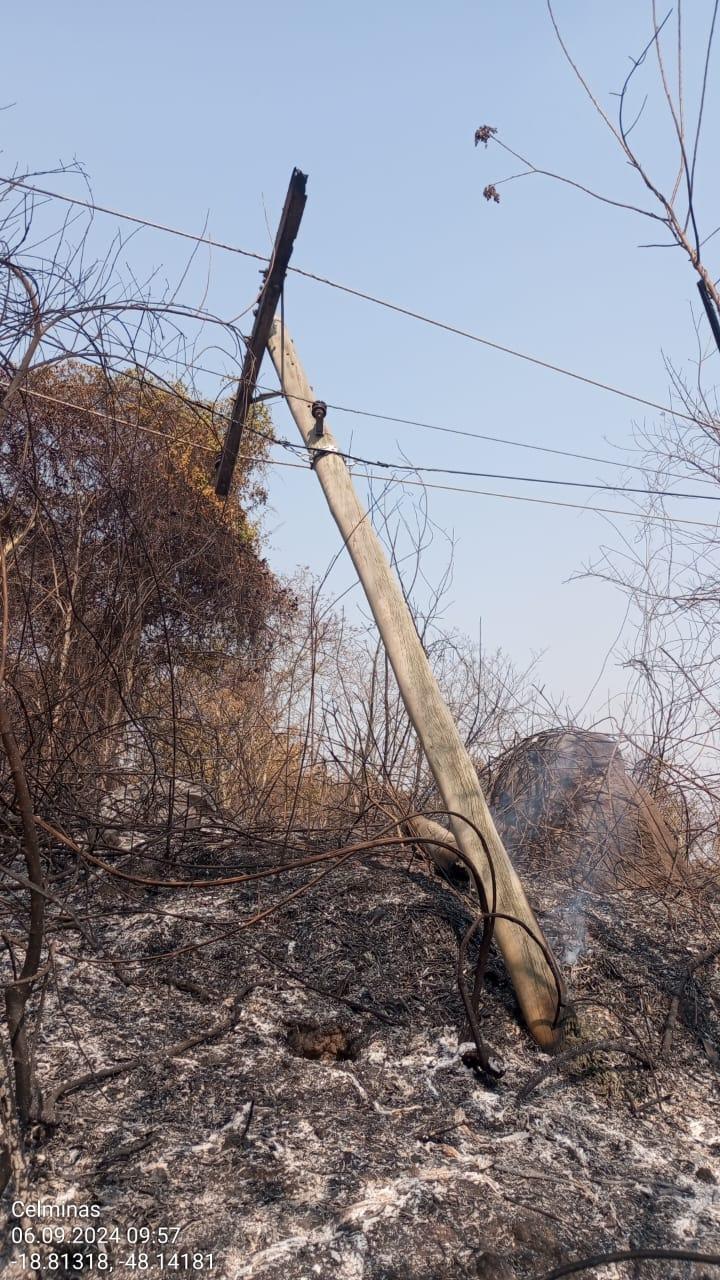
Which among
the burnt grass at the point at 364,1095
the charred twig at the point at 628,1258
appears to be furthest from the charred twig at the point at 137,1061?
the charred twig at the point at 628,1258

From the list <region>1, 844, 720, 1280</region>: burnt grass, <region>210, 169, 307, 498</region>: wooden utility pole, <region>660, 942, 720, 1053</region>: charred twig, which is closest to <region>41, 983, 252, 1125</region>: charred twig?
<region>1, 844, 720, 1280</region>: burnt grass

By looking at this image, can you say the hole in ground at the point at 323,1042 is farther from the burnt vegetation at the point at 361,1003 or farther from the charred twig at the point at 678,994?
the charred twig at the point at 678,994

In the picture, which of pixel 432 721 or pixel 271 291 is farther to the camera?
pixel 271 291

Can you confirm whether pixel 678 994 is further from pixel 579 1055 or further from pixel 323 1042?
pixel 323 1042

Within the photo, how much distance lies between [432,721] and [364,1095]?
1.62 meters

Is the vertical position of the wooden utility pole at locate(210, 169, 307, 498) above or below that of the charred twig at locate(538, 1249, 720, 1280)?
above

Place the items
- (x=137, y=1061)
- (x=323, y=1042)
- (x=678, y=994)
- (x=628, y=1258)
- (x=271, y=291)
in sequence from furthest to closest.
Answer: (x=271, y=291), (x=678, y=994), (x=323, y=1042), (x=137, y=1061), (x=628, y=1258)

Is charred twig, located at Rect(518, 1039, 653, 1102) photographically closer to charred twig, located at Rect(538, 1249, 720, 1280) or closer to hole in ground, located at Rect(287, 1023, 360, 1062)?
hole in ground, located at Rect(287, 1023, 360, 1062)

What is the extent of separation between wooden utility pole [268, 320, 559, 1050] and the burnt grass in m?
0.22

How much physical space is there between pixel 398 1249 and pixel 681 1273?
2.65 feet

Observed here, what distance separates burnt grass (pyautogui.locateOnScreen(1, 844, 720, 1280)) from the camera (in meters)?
2.35

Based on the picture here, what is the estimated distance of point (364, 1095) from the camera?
3.05 m

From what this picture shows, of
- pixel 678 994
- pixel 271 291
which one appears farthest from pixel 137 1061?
pixel 271 291

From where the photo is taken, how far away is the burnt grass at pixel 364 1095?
7.71 feet
